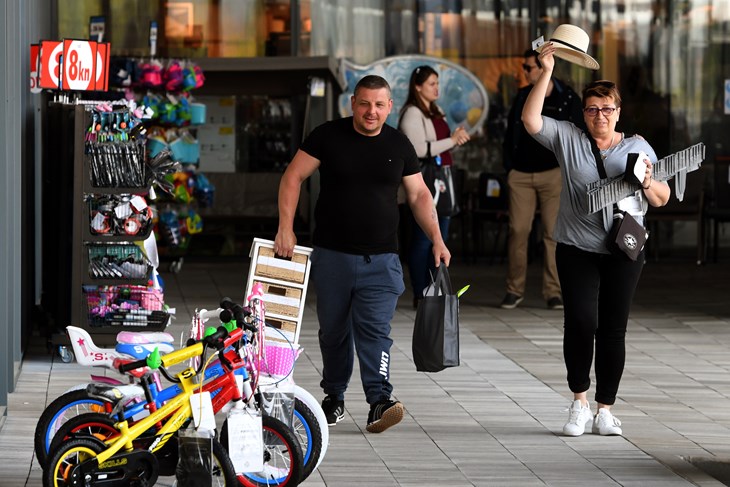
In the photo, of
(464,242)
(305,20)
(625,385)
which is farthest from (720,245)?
(625,385)

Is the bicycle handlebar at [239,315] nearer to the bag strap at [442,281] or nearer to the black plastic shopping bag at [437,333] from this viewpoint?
the black plastic shopping bag at [437,333]

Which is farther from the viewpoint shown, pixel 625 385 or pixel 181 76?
pixel 181 76

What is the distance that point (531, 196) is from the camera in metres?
12.2

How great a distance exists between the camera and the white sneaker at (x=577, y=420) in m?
7.41

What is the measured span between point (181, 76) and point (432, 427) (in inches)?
277

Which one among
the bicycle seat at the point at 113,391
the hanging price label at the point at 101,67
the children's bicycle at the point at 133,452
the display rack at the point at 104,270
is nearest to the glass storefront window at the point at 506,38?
the hanging price label at the point at 101,67

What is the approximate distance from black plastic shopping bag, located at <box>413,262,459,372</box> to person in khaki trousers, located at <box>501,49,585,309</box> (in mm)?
4550

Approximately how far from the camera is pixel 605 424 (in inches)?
292

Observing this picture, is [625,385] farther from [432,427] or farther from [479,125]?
[479,125]

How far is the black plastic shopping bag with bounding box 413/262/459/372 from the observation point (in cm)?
723

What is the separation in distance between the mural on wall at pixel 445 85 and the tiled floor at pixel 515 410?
5.17m

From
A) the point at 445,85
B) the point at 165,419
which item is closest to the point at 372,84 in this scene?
the point at 165,419

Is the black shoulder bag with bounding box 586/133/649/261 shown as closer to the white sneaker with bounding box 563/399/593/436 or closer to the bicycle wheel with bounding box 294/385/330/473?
the white sneaker with bounding box 563/399/593/436

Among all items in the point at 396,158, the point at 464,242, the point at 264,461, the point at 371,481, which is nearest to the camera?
the point at 264,461
